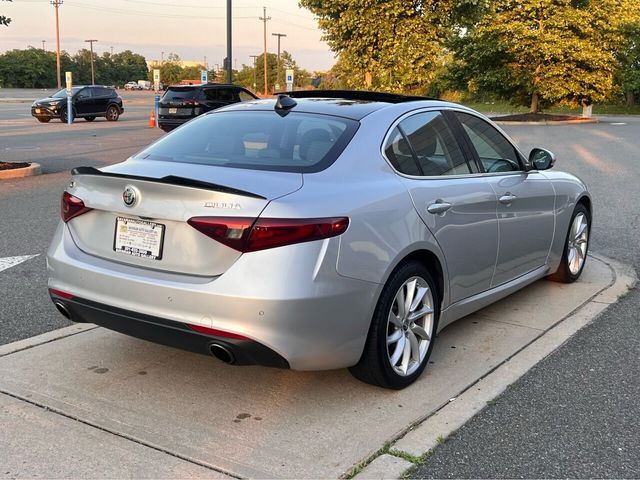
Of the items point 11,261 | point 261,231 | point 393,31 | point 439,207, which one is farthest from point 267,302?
point 393,31

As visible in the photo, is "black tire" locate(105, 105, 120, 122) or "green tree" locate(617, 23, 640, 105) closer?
"black tire" locate(105, 105, 120, 122)

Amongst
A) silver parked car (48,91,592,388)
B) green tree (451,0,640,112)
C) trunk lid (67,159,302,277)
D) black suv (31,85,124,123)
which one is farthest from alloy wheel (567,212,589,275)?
green tree (451,0,640,112)

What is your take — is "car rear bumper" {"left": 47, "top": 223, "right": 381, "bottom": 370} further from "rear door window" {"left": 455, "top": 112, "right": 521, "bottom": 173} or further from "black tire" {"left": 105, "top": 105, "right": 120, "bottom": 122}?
"black tire" {"left": 105, "top": 105, "right": 120, "bottom": 122}

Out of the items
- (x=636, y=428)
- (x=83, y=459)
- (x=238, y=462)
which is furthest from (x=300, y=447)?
(x=636, y=428)

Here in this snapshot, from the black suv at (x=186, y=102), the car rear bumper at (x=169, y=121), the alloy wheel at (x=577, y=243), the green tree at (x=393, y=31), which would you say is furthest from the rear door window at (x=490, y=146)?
the green tree at (x=393, y=31)

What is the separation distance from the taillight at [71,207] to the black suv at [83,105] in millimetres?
26768

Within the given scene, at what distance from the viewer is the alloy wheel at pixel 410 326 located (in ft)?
12.2

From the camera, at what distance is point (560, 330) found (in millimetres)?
4828

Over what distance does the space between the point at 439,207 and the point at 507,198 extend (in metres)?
0.93

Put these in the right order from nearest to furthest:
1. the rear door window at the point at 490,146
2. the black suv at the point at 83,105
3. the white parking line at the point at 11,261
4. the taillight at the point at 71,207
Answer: the taillight at the point at 71,207, the rear door window at the point at 490,146, the white parking line at the point at 11,261, the black suv at the point at 83,105

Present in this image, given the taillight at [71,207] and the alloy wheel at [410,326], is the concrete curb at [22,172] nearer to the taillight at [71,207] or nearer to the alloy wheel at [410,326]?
the taillight at [71,207]

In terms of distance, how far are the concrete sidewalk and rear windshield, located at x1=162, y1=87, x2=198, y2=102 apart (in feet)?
62.8

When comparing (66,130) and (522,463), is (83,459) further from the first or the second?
(66,130)

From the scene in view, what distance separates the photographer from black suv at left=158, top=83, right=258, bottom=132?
22656 millimetres
